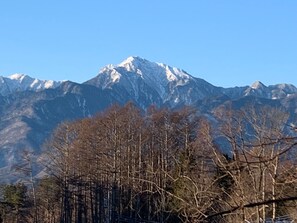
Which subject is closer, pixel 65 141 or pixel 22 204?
pixel 65 141

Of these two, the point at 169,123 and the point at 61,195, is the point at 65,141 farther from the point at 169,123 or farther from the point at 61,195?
the point at 169,123

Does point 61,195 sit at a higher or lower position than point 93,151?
lower

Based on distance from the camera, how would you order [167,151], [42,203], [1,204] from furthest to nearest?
[42,203] < [1,204] < [167,151]

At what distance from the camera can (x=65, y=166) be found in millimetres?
44469

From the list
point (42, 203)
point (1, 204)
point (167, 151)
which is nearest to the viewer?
point (167, 151)

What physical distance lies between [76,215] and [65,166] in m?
6.78

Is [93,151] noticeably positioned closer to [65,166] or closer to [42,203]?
[65,166]

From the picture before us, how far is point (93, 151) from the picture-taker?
4566 cm

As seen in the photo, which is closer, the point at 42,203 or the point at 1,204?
the point at 1,204

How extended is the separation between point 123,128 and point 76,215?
902 centimetres

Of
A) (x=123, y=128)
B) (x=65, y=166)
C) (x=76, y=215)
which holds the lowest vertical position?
(x=76, y=215)

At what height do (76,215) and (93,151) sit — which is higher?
(93,151)

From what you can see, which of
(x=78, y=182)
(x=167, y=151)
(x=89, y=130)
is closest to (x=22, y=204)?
(x=78, y=182)

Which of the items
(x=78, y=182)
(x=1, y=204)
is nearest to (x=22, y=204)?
(x=1, y=204)
